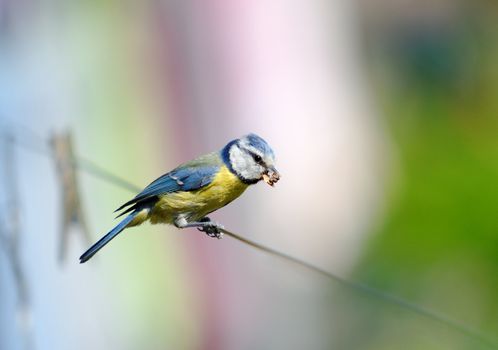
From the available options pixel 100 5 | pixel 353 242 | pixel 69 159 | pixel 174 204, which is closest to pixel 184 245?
pixel 353 242

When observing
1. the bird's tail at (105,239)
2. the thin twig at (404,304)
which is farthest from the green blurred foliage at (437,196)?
the thin twig at (404,304)

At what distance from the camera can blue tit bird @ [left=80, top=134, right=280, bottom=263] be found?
246 centimetres

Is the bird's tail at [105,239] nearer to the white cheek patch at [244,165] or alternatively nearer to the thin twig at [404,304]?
the white cheek patch at [244,165]

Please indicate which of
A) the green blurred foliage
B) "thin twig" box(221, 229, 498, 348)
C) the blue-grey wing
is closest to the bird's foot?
the blue-grey wing

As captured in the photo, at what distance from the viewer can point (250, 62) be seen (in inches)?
214

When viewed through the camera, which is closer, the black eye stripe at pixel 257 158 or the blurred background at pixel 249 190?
the black eye stripe at pixel 257 158

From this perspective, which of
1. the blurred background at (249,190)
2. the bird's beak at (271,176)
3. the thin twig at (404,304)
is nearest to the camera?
the thin twig at (404,304)

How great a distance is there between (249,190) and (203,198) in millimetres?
2714

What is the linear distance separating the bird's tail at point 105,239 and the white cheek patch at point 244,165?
314 millimetres

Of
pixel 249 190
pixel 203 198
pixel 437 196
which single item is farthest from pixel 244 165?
pixel 437 196

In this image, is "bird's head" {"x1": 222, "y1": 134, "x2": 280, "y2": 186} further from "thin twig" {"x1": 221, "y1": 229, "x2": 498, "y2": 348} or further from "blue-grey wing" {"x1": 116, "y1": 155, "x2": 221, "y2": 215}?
"thin twig" {"x1": 221, "y1": 229, "x2": 498, "y2": 348}

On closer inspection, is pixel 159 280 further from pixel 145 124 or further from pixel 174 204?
pixel 174 204

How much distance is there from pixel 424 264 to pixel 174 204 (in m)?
2.92

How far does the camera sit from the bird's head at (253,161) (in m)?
2.45
